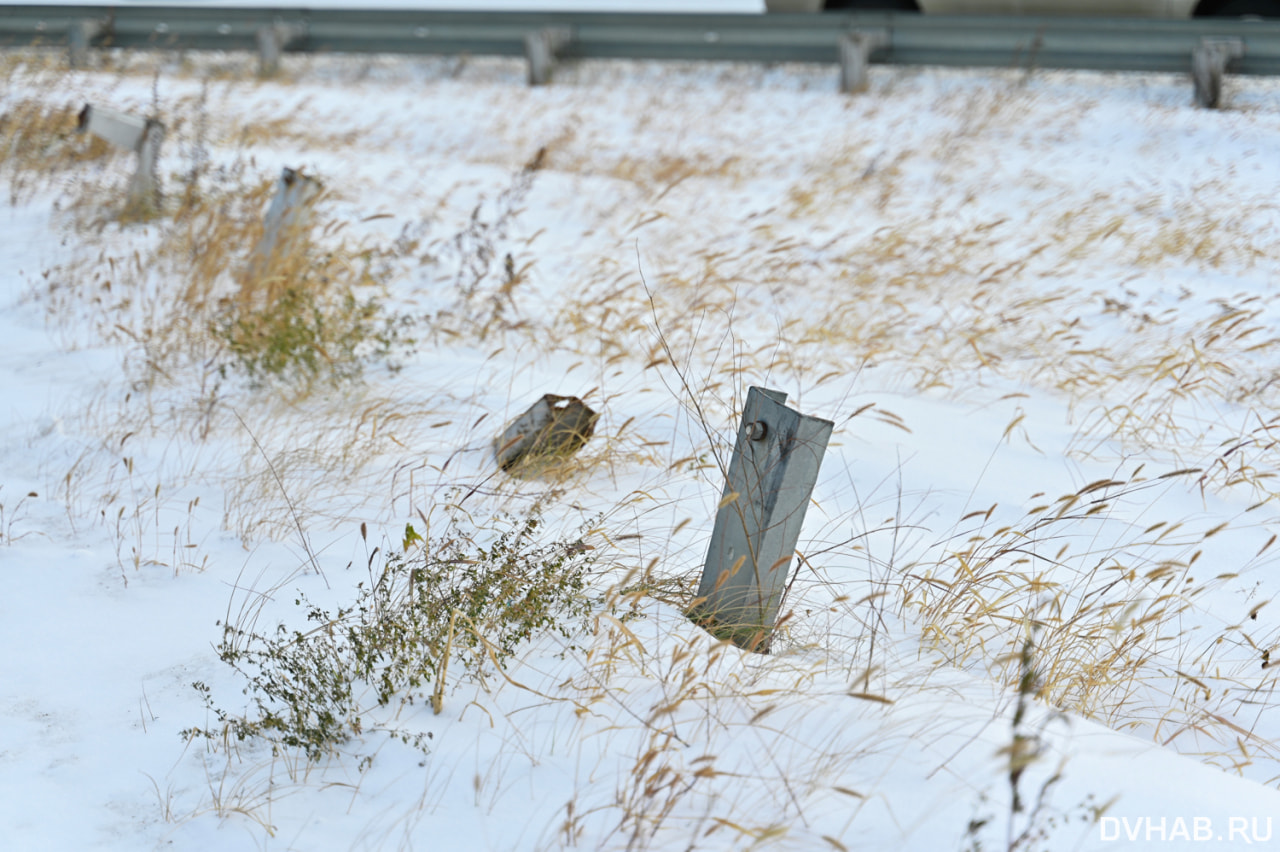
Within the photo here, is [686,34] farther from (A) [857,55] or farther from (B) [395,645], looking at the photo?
(B) [395,645]

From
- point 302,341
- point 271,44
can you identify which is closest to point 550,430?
point 302,341

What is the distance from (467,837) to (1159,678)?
2028mm

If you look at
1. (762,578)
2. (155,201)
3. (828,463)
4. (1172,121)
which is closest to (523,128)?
(155,201)

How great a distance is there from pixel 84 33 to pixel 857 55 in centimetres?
963

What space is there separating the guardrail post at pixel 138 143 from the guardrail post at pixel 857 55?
23.1 ft

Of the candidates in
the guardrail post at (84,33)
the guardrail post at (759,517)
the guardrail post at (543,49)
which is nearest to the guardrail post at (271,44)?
the guardrail post at (84,33)

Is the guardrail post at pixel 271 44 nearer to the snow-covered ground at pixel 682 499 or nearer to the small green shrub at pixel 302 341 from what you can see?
the snow-covered ground at pixel 682 499

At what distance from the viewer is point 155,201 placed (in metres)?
6.02

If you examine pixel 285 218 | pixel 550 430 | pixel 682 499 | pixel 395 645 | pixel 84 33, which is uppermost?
pixel 84 33

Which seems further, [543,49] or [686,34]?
[543,49]

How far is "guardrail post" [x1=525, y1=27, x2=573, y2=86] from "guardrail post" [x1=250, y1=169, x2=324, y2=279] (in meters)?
6.82

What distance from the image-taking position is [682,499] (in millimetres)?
3051

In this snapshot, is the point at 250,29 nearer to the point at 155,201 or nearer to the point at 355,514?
the point at 155,201

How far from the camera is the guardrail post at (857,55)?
10.1m
